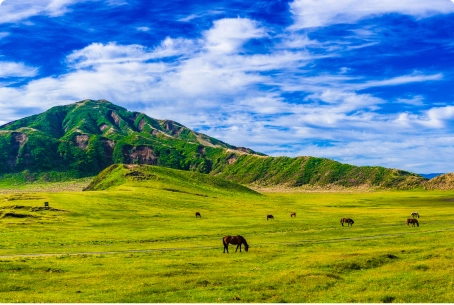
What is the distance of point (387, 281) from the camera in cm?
3647

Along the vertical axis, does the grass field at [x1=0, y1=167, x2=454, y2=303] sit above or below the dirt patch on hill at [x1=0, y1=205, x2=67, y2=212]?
below

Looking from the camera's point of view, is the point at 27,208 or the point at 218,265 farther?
the point at 27,208

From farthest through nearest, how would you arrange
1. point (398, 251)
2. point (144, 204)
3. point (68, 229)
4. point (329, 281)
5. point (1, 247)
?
point (144, 204), point (68, 229), point (1, 247), point (398, 251), point (329, 281)

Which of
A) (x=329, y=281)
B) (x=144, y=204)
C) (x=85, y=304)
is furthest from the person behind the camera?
(x=144, y=204)

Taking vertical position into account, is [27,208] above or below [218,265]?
above

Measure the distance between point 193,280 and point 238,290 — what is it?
5456 millimetres

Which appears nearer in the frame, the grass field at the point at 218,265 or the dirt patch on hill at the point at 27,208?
the grass field at the point at 218,265

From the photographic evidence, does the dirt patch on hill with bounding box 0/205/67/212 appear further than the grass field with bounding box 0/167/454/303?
Yes

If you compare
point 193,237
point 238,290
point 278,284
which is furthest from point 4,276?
point 193,237

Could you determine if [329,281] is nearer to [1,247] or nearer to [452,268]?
[452,268]

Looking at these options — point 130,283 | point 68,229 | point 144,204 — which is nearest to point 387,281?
point 130,283

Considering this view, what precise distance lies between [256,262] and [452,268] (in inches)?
799

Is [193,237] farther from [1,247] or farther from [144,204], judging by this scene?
[144,204]

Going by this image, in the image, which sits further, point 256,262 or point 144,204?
point 144,204
